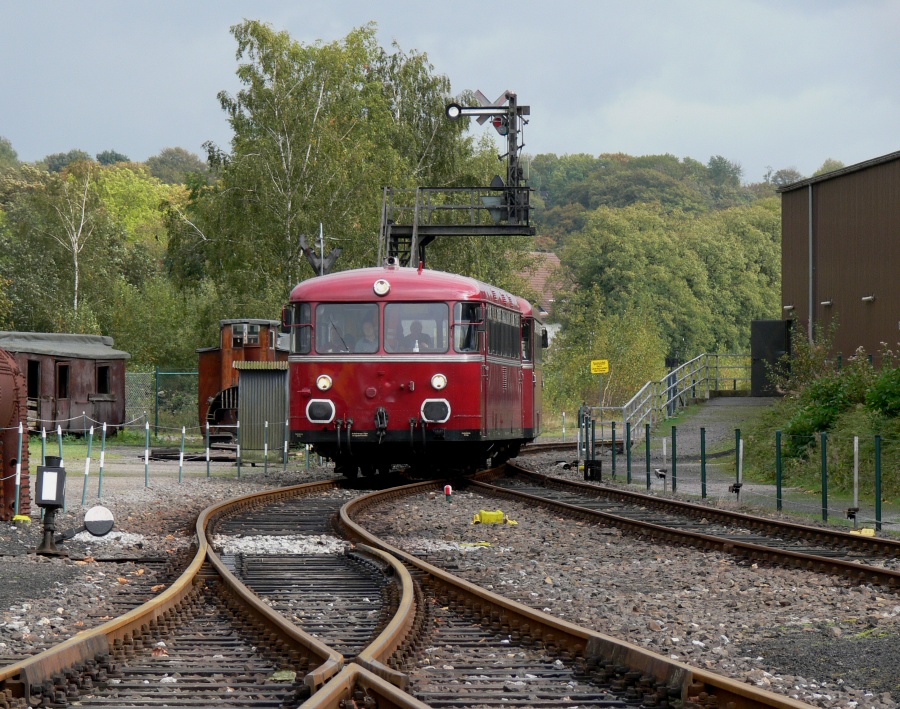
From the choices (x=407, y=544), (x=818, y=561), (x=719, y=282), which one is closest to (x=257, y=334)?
(x=407, y=544)

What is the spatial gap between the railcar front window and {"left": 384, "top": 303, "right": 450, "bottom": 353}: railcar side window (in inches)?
9.1

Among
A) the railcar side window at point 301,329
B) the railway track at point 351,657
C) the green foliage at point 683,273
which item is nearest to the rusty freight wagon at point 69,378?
the railcar side window at point 301,329

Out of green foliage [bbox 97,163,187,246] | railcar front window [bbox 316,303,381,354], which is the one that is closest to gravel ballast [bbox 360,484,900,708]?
railcar front window [bbox 316,303,381,354]

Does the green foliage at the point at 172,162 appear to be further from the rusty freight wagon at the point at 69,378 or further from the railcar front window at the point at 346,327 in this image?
the railcar front window at the point at 346,327

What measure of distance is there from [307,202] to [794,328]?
17.4m

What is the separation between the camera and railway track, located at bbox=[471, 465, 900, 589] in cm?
1189

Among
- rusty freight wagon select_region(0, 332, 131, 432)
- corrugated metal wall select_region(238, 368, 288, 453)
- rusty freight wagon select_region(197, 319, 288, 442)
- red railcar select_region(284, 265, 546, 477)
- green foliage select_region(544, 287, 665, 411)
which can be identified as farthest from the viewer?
green foliage select_region(544, 287, 665, 411)

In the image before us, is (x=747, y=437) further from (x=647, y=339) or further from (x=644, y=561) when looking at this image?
(x=647, y=339)

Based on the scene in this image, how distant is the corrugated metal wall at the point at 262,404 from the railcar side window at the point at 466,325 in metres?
10.4

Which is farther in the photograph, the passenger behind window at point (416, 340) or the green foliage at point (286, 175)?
the green foliage at point (286, 175)

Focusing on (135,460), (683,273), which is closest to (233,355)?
(135,460)

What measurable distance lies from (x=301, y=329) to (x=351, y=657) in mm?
14074

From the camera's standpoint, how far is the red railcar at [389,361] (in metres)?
20.8

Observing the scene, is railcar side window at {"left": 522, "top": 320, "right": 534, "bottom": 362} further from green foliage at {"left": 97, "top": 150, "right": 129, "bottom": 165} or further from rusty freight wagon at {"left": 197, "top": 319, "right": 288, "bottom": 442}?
green foliage at {"left": 97, "top": 150, "right": 129, "bottom": 165}
